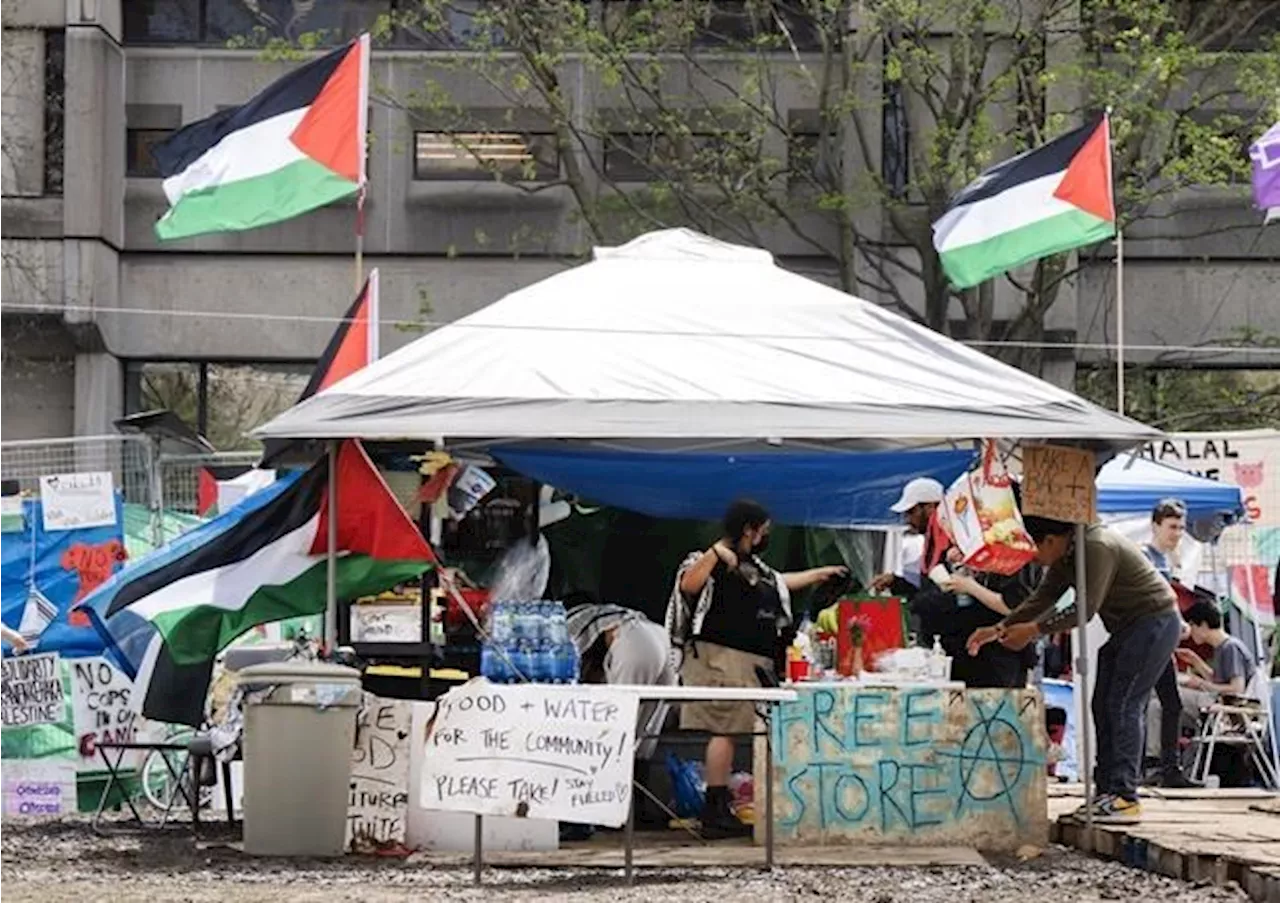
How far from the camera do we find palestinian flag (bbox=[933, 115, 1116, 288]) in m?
17.2

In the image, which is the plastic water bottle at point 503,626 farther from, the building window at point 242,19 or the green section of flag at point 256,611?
the building window at point 242,19

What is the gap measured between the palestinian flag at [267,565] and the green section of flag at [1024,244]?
5.20 meters

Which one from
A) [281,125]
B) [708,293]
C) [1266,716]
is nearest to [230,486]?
[281,125]

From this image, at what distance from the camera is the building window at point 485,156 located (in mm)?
28875

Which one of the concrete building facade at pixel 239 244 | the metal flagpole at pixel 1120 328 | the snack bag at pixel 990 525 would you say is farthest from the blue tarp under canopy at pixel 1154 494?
the concrete building facade at pixel 239 244

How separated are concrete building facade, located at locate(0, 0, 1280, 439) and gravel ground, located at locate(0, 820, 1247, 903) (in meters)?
15.9

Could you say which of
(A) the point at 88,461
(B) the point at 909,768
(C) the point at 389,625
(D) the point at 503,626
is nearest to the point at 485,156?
(A) the point at 88,461

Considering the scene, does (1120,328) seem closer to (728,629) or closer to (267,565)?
(728,629)

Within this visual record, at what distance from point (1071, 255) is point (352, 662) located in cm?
1566

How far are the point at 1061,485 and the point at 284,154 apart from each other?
6.34 m

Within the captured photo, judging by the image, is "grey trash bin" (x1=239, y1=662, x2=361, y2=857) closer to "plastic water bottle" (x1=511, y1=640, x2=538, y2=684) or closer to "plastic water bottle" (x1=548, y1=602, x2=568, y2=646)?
"plastic water bottle" (x1=511, y1=640, x2=538, y2=684)

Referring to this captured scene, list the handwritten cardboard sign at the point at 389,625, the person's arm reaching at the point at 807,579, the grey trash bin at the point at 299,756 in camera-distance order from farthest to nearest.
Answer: the person's arm reaching at the point at 807,579, the handwritten cardboard sign at the point at 389,625, the grey trash bin at the point at 299,756

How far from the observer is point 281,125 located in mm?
17594

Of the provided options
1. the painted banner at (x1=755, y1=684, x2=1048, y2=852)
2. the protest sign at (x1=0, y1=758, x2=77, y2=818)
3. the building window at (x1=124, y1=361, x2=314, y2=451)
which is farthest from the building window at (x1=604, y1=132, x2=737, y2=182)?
the painted banner at (x1=755, y1=684, x2=1048, y2=852)
